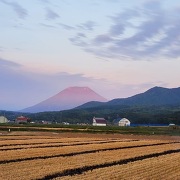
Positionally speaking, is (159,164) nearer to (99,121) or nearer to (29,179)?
(29,179)

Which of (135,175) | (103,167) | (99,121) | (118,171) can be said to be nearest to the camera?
(135,175)

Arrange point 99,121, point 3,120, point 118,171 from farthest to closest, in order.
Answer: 1. point 99,121
2. point 3,120
3. point 118,171

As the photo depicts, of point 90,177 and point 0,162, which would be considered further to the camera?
point 0,162

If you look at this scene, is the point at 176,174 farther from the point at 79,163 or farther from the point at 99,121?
the point at 99,121

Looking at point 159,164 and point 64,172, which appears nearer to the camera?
point 64,172

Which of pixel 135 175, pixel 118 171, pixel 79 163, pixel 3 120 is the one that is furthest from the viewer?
pixel 3 120

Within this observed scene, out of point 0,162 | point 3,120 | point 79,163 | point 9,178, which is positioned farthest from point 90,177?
point 3,120

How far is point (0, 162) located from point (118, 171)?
7216 mm

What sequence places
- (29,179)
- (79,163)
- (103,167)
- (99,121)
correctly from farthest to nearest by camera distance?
(99,121) → (79,163) → (103,167) → (29,179)

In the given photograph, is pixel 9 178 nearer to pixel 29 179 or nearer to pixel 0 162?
pixel 29 179

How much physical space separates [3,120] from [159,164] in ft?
448

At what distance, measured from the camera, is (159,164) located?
982 inches

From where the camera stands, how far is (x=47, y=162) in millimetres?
24109

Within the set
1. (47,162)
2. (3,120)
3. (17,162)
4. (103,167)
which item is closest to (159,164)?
(103,167)
